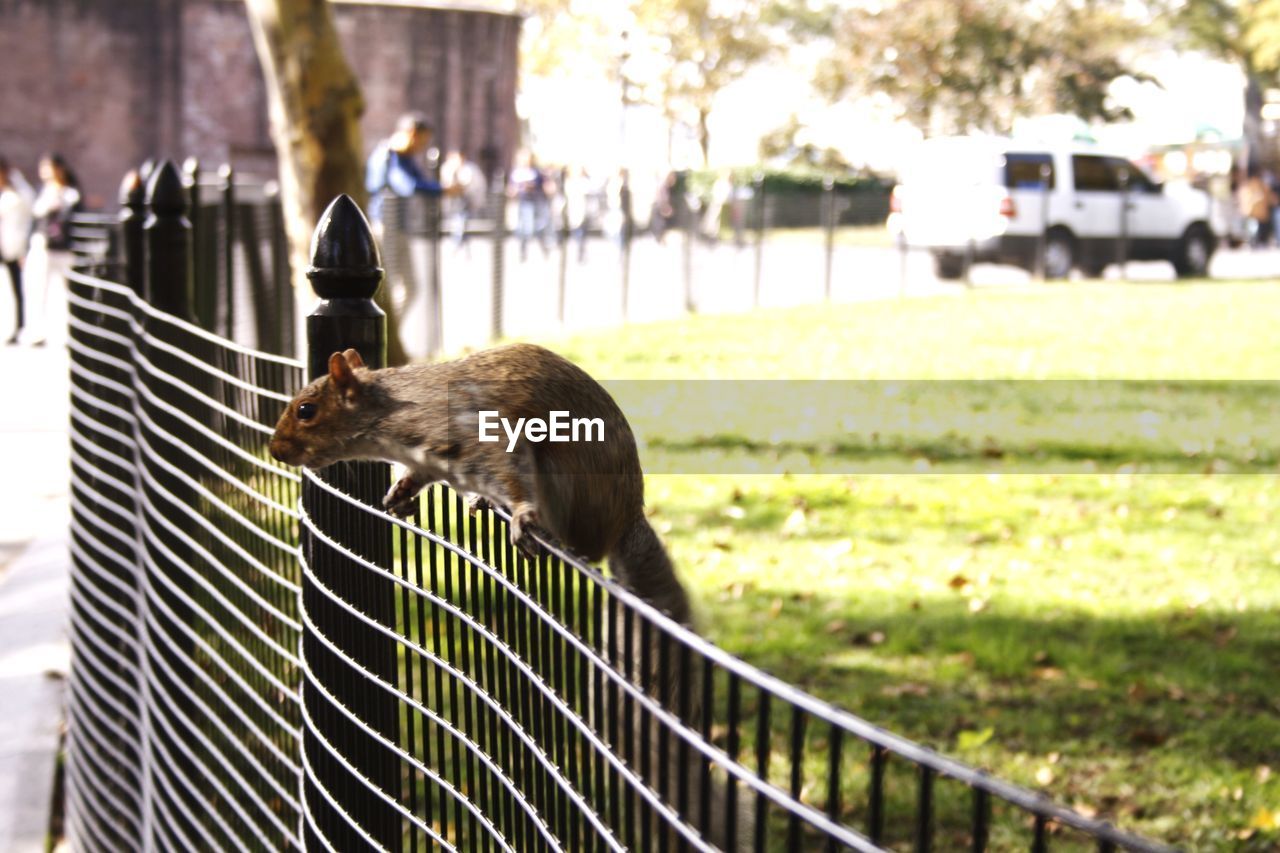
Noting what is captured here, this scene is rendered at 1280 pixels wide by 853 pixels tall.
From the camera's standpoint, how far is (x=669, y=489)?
30.3ft

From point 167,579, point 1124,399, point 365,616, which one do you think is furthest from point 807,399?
point 365,616

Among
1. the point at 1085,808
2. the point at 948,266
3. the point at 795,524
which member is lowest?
the point at 1085,808

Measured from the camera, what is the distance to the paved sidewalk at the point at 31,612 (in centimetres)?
553

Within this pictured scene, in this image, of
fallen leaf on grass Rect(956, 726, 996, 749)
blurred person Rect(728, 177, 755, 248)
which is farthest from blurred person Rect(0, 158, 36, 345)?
fallen leaf on grass Rect(956, 726, 996, 749)

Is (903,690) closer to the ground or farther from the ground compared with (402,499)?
closer to the ground

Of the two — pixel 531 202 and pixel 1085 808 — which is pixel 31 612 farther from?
pixel 531 202

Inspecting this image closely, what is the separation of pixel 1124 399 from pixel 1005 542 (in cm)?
536

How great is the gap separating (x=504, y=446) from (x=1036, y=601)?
4.81m

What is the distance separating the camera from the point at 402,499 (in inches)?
106

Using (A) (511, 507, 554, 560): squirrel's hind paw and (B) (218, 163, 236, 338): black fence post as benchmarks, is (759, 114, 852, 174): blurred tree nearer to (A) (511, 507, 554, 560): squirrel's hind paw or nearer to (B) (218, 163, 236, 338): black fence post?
(B) (218, 163, 236, 338): black fence post

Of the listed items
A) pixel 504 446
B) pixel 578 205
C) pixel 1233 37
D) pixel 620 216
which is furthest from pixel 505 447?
pixel 1233 37

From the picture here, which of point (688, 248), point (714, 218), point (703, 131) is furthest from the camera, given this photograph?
point (703, 131)

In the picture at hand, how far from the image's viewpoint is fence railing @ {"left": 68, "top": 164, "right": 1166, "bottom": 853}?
4.89 ft

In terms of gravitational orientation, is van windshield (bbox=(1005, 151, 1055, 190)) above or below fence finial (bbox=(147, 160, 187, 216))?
above
